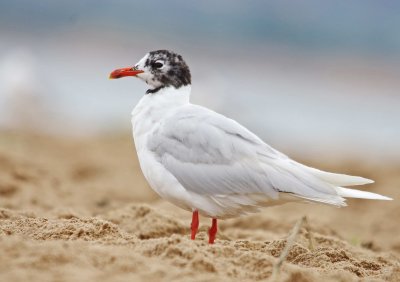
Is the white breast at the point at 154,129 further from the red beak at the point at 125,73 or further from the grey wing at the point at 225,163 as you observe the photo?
the red beak at the point at 125,73

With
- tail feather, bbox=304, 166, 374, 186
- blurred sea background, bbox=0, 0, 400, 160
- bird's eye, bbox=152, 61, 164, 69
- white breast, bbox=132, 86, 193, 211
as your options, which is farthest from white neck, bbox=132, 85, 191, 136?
blurred sea background, bbox=0, 0, 400, 160

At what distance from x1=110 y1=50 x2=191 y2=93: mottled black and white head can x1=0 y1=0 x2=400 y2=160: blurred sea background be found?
338 inches

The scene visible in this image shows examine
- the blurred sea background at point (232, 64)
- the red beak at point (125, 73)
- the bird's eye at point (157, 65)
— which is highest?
the blurred sea background at point (232, 64)

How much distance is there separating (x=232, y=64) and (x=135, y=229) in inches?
821

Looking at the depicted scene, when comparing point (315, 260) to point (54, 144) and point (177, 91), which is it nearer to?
point (177, 91)

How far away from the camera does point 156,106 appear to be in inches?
237

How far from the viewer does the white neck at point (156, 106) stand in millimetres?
5973

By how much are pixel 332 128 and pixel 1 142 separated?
9.05m

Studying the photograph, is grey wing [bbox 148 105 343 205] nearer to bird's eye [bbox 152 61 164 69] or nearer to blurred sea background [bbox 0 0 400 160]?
bird's eye [bbox 152 61 164 69]

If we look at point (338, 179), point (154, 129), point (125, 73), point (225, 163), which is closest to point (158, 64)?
point (125, 73)

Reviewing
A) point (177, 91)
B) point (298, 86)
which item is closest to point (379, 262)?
point (177, 91)

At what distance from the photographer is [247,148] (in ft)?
18.4

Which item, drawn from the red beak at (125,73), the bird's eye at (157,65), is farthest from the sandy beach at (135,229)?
the bird's eye at (157,65)

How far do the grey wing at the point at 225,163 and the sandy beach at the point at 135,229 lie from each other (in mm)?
432
